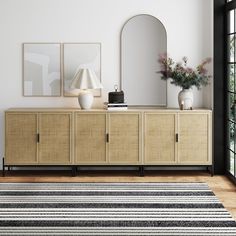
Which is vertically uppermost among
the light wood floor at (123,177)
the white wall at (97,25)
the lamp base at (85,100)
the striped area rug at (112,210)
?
the white wall at (97,25)

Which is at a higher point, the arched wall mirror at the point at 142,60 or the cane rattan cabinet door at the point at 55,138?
the arched wall mirror at the point at 142,60

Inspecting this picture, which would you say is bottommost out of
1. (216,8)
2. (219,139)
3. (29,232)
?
(29,232)

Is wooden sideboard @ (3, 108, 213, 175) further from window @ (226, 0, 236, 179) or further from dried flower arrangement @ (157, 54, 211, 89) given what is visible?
dried flower arrangement @ (157, 54, 211, 89)

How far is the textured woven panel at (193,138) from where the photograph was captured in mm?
6656

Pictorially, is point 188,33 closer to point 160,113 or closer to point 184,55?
point 184,55

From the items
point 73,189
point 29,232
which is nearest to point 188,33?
point 73,189

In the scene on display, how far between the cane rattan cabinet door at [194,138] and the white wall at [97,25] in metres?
0.37

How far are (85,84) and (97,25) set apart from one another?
2.60 feet

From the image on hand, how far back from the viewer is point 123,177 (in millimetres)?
6668

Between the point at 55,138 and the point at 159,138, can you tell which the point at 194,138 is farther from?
the point at 55,138

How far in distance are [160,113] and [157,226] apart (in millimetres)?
2256

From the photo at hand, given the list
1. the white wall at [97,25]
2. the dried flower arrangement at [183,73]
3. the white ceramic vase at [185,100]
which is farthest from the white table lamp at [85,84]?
the white ceramic vase at [185,100]

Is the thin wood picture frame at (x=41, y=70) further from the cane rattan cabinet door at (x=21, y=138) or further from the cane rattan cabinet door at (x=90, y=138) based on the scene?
the cane rattan cabinet door at (x=90, y=138)

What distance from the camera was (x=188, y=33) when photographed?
6992mm
